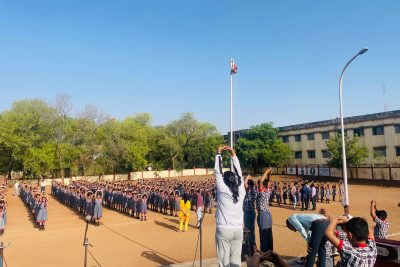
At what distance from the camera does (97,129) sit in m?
49.9

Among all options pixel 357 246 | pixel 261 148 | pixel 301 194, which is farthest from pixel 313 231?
pixel 261 148

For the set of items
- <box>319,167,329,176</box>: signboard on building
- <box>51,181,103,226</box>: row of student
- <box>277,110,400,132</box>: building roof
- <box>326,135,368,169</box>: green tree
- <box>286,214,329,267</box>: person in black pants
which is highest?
<box>277,110,400,132</box>: building roof

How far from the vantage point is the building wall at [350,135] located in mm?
41875

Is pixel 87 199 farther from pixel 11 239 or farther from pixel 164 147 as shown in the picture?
pixel 164 147

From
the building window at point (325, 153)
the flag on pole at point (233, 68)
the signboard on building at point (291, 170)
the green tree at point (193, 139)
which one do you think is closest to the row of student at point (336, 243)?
the flag on pole at point (233, 68)

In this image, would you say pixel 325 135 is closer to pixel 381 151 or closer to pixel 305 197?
pixel 381 151

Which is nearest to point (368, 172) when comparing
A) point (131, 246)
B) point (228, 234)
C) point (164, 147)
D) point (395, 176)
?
point (395, 176)

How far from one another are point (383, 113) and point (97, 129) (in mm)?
38451

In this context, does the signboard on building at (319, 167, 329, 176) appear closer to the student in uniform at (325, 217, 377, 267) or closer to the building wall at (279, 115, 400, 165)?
the building wall at (279, 115, 400, 165)

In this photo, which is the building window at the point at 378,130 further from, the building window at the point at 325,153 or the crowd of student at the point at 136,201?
the crowd of student at the point at 136,201

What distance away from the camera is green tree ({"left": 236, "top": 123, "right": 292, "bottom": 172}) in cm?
4912

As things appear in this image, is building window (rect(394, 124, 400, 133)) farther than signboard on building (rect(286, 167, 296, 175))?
No

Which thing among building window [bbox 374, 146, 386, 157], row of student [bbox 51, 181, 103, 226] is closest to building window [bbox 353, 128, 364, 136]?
building window [bbox 374, 146, 386, 157]

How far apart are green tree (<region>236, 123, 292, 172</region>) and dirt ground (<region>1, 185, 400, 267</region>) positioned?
92.3ft
